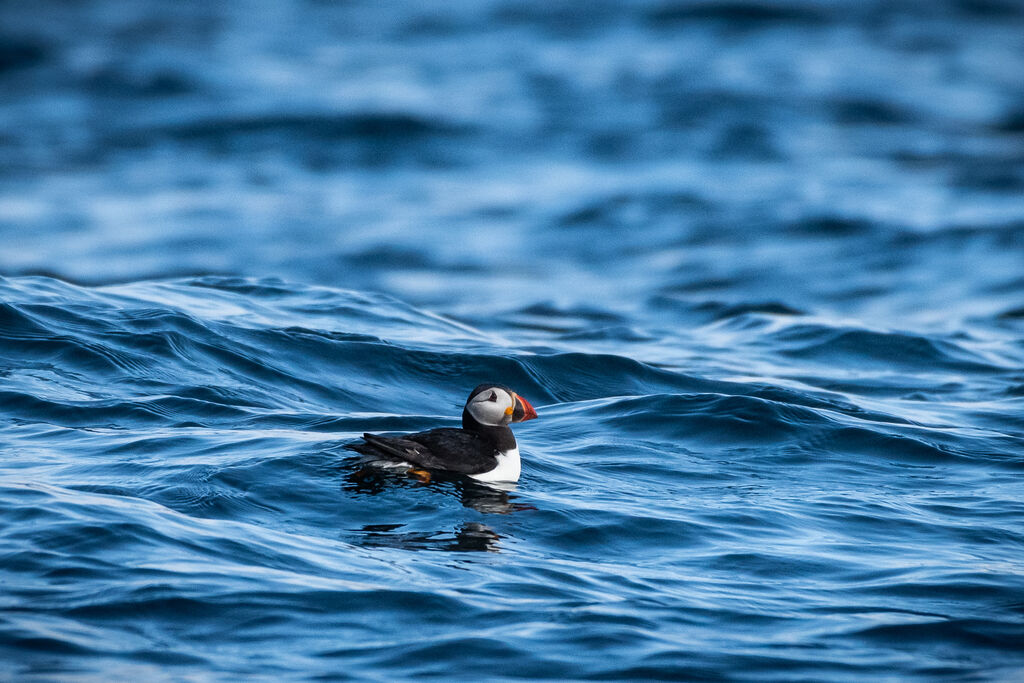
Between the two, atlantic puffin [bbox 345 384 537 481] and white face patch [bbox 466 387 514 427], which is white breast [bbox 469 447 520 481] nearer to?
atlantic puffin [bbox 345 384 537 481]

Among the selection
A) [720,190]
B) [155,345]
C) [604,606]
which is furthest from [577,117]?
[604,606]

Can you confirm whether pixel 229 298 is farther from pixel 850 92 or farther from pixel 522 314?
pixel 850 92

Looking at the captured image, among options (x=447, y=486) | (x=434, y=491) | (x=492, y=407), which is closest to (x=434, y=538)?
(x=434, y=491)

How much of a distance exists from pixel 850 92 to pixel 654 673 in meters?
27.9

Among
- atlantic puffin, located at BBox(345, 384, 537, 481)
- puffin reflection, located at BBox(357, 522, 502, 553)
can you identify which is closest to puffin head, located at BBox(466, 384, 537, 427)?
atlantic puffin, located at BBox(345, 384, 537, 481)

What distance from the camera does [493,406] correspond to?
8.30m

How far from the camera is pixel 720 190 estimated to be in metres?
25.7

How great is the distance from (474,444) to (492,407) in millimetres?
321

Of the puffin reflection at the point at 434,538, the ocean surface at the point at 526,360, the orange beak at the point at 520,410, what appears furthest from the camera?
the orange beak at the point at 520,410

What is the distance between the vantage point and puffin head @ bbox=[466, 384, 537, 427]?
8.29 meters

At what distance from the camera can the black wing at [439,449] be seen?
25.2 feet

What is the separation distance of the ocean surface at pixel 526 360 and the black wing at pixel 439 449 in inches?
6.2

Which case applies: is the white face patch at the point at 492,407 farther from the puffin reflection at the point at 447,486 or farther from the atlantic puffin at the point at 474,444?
the puffin reflection at the point at 447,486

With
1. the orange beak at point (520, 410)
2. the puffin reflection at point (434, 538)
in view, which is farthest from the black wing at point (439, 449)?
the puffin reflection at point (434, 538)
